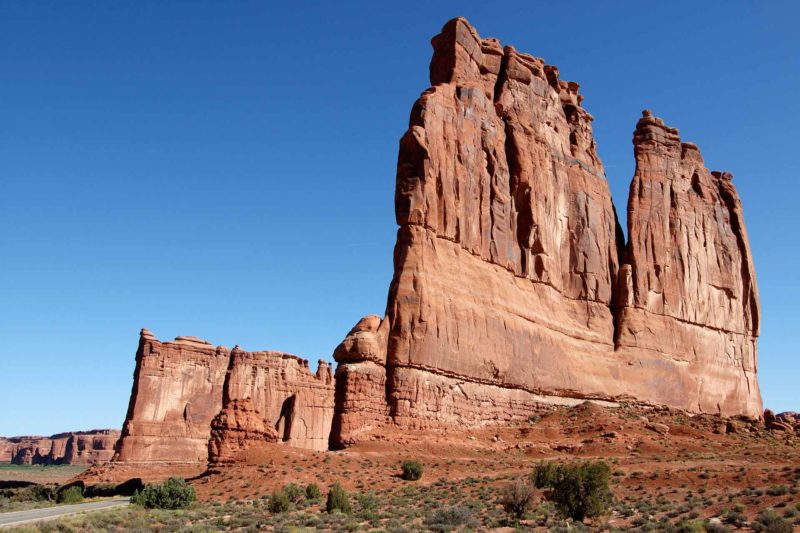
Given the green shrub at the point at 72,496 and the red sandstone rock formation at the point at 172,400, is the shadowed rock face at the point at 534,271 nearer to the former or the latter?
the green shrub at the point at 72,496

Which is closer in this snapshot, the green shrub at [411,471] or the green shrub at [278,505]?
the green shrub at [278,505]

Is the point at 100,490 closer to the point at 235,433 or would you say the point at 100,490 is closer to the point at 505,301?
the point at 235,433

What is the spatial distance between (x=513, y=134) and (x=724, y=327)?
27.2m

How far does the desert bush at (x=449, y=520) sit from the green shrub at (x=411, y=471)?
716cm

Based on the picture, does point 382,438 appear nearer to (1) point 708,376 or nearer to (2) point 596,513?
(2) point 596,513

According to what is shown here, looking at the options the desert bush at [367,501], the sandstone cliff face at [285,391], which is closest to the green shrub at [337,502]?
the desert bush at [367,501]

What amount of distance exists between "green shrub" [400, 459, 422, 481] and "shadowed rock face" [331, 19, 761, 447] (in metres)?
4.81

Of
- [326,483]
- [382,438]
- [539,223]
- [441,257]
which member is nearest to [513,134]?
[539,223]

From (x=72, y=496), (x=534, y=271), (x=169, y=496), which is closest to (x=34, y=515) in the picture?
(x=169, y=496)

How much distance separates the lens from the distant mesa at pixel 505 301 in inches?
1545

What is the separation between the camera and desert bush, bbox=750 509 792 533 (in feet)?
62.3

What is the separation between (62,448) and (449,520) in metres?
132

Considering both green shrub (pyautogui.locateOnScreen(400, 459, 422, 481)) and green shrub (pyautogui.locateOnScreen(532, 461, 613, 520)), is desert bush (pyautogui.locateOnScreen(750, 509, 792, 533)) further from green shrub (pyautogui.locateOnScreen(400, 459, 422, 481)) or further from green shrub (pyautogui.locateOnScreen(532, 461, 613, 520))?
green shrub (pyautogui.locateOnScreen(400, 459, 422, 481))

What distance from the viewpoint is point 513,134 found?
5169cm
